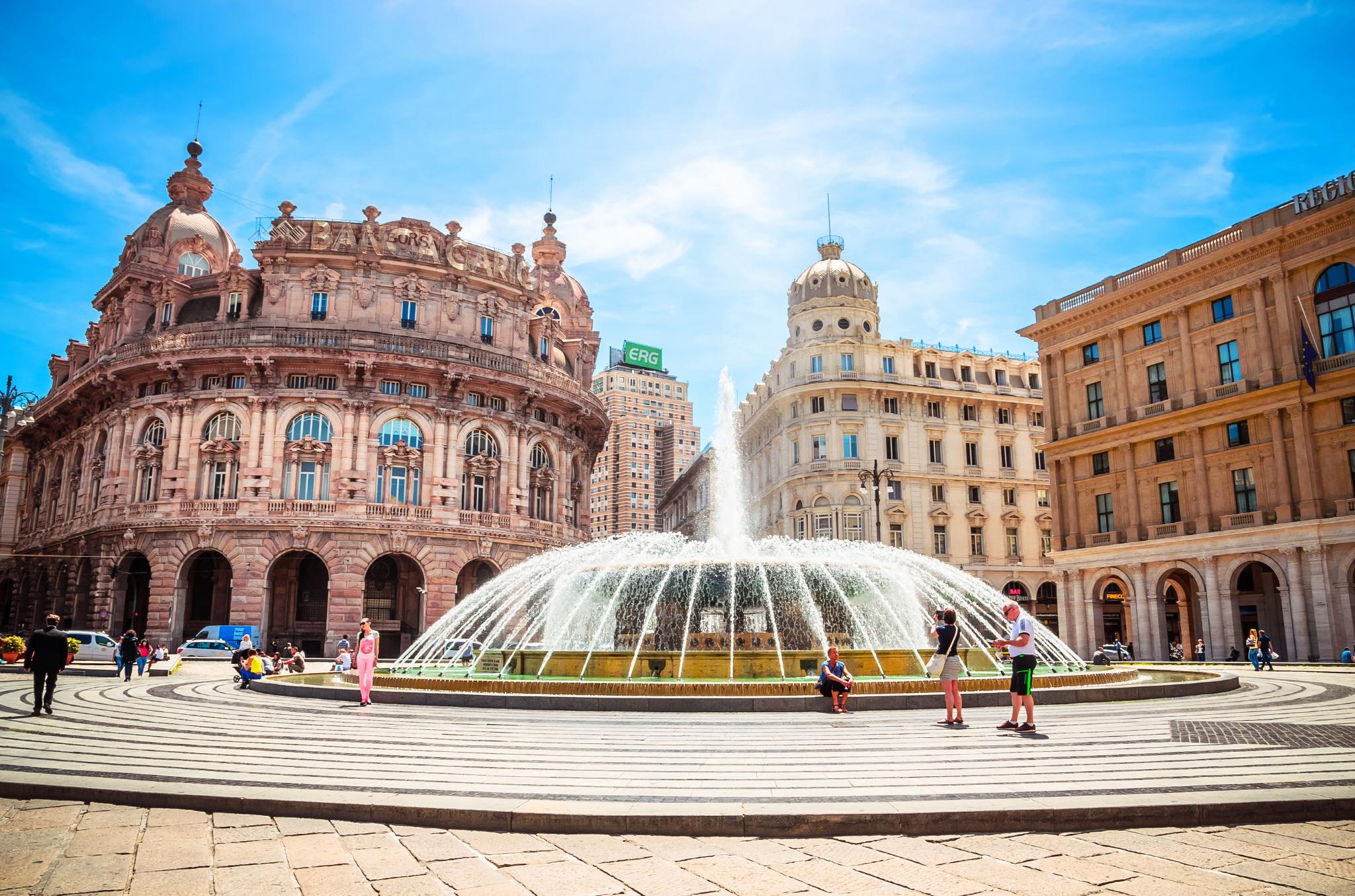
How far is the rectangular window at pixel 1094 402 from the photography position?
1609 inches

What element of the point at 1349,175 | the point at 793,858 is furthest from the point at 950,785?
the point at 1349,175

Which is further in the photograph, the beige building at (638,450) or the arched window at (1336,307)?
the beige building at (638,450)

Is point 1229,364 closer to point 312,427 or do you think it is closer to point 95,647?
point 312,427

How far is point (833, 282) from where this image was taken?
198 ft

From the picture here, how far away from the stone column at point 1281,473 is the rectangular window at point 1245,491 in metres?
1.19

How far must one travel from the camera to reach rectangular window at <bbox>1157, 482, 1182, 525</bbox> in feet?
121

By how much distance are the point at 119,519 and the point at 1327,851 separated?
158 feet

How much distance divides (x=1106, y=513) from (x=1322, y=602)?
10137 millimetres

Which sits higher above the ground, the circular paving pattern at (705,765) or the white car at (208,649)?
the circular paving pattern at (705,765)

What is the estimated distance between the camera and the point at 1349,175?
31562 millimetres

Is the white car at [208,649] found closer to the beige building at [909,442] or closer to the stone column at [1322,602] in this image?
the beige building at [909,442]

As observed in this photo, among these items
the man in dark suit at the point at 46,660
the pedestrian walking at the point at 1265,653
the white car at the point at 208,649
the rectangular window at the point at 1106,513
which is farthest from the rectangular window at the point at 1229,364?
the white car at the point at 208,649

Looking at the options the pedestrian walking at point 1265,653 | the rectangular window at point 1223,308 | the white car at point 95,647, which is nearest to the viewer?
the pedestrian walking at point 1265,653

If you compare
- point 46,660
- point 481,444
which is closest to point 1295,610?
point 481,444
